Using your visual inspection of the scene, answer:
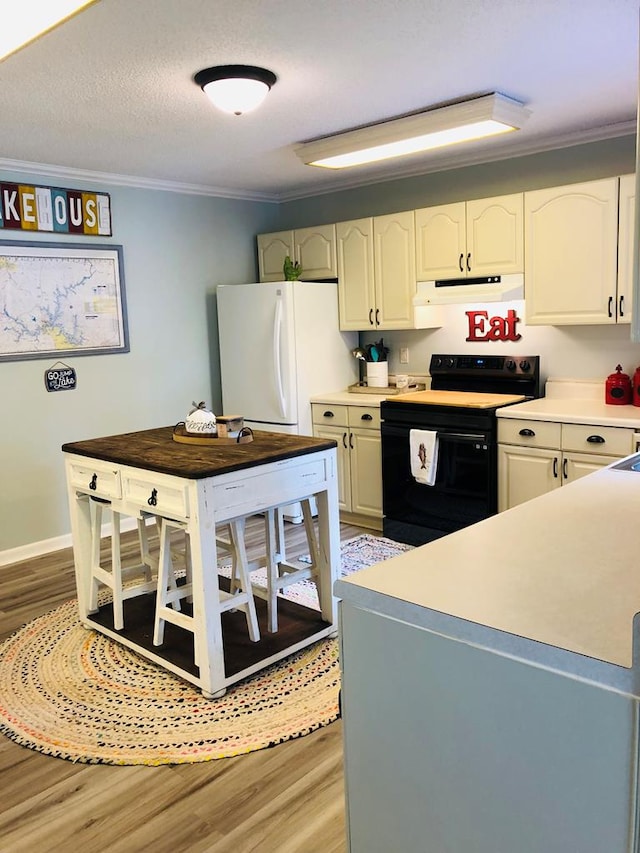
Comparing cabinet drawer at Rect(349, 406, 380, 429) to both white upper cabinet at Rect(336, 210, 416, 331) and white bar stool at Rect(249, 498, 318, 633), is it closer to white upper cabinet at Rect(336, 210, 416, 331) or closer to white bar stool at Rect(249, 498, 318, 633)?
white upper cabinet at Rect(336, 210, 416, 331)

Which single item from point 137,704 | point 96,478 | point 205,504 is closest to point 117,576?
point 96,478

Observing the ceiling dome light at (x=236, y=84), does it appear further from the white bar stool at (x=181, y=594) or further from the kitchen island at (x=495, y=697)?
the kitchen island at (x=495, y=697)

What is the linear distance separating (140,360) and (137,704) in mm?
2741

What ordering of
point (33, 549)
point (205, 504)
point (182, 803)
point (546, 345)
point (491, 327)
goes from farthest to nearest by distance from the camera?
point (491, 327), point (33, 549), point (546, 345), point (205, 504), point (182, 803)

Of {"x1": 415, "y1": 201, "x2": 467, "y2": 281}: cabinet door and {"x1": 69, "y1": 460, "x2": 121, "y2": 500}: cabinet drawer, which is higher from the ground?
{"x1": 415, "y1": 201, "x2": 467, "y2": 281}: cabinet door

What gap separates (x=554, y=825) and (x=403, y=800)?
314mm

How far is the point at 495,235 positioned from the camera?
415 cm

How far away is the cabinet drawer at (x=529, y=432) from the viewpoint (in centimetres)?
372

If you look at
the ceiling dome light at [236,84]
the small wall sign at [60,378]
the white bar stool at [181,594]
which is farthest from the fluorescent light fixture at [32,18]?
the small wall sign at [60,378]

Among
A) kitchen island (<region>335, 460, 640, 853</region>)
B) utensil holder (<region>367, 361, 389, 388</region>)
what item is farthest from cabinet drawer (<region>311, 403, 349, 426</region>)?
kitchen island (<region>335, 460, 640, 853</region>)

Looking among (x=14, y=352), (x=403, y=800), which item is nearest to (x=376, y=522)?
(x=14, y=352)

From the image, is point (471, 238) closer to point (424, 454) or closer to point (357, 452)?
point (424, 454)

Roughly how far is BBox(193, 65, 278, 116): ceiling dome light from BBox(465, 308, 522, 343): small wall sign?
2.25m

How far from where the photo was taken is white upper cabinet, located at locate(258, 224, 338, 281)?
504cm
